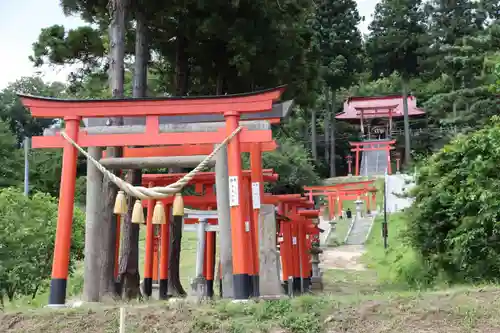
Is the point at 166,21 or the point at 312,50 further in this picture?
the point at 312,50

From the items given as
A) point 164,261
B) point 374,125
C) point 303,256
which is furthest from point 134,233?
point 374,125

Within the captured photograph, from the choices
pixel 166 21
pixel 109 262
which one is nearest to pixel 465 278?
pixel 109 262

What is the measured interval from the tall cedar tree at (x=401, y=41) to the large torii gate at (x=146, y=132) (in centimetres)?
3531

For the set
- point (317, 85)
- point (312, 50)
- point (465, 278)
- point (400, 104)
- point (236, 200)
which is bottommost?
point (465, 278)

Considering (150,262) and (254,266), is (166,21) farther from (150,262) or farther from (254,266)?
(254,266)

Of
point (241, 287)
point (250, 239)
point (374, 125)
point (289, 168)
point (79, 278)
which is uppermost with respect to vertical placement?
point (374, 125)

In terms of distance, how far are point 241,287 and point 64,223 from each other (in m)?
2.60

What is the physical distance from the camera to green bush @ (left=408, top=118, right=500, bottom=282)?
34.7 feet

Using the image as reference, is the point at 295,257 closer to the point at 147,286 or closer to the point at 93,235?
the point at 147,286

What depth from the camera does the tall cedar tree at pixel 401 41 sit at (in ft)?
137

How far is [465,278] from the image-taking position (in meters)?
11.2

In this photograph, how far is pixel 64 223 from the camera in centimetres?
796

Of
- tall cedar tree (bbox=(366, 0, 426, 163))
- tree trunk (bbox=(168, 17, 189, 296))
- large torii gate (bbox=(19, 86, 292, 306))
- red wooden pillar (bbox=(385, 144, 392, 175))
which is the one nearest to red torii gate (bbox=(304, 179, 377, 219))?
red wooden pillar (bbox=(385, 144, 392, 175))

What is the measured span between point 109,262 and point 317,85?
7681 mm
